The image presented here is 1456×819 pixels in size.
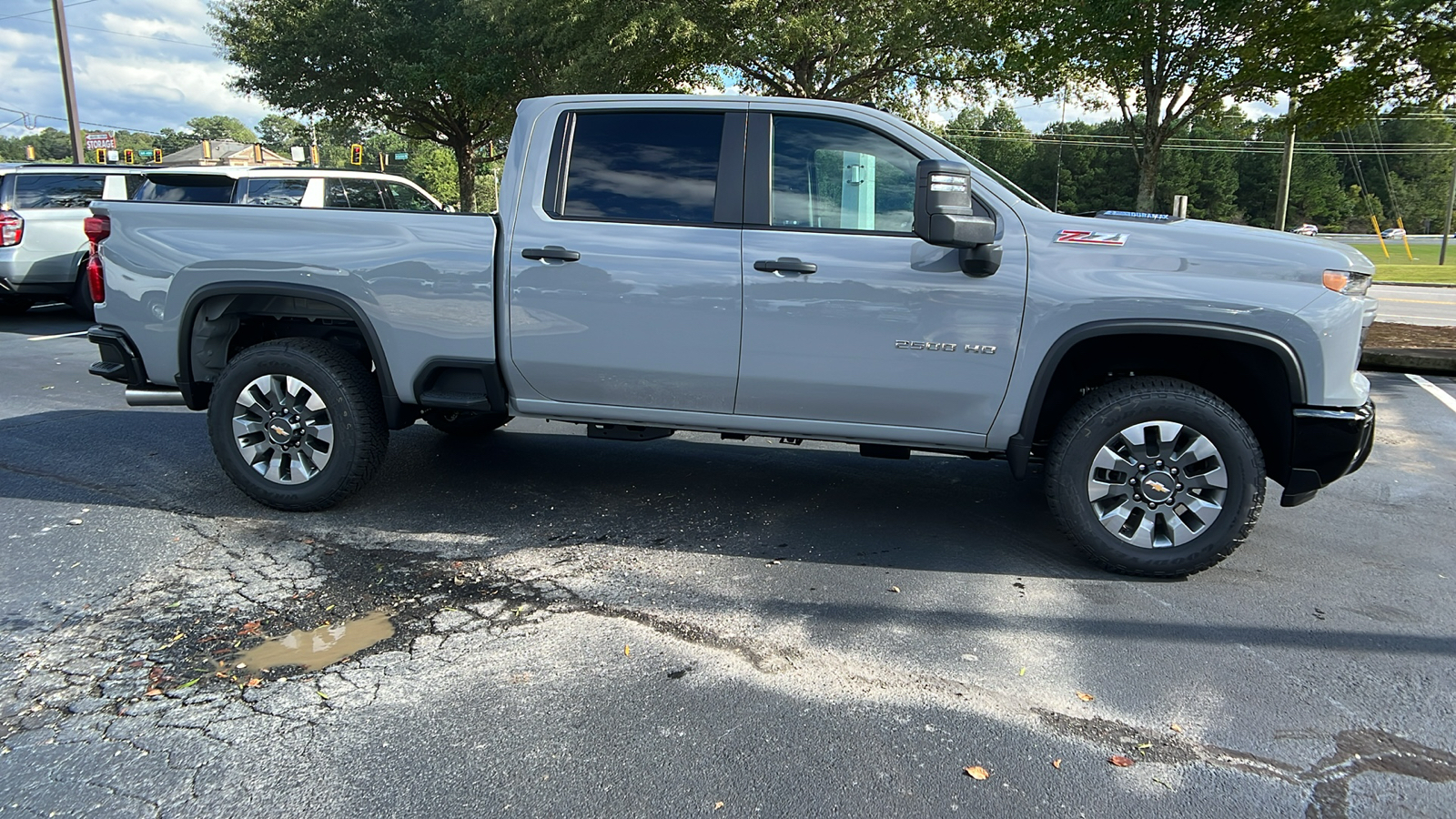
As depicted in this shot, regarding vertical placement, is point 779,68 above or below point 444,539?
above

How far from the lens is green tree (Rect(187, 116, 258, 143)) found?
398ft

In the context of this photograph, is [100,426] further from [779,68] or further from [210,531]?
[779,68]

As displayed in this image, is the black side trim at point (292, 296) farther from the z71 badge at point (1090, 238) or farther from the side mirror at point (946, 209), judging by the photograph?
the z71 badge at point (1090, 238)

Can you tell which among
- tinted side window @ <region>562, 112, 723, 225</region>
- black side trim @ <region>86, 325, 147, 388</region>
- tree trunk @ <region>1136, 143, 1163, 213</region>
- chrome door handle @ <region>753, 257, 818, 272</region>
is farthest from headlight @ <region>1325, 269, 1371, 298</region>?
tree trunk @ <region>1136, 143, 1163, 213</region>

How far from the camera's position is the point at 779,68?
1925 centimetres

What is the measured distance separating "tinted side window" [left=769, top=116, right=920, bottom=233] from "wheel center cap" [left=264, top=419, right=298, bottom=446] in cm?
257

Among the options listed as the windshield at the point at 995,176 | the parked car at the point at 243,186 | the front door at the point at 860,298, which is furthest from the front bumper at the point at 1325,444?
the parked car at the point at 243,186

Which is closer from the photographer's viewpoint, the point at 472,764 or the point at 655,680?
the point at 472,764

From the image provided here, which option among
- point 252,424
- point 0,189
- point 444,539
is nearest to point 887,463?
point 444,539

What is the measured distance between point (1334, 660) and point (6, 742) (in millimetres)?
4346

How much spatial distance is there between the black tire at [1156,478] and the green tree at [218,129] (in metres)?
131

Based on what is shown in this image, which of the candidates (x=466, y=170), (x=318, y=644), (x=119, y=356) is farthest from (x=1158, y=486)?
(x=466, y=170)

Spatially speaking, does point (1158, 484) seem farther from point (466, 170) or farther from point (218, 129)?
point (218, 129)

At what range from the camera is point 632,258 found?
429 cm
